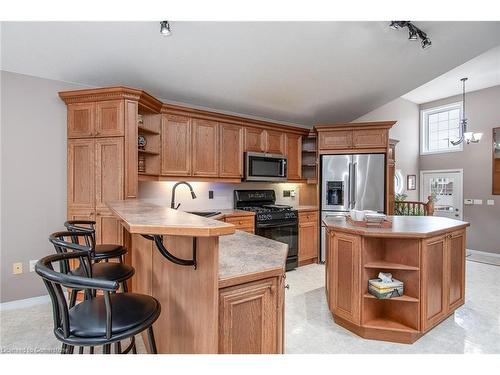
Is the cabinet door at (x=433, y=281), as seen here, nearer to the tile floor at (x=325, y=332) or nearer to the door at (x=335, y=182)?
the tile floor at (x=325, y=332)

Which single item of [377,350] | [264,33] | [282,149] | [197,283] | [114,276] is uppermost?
A: [264,33]

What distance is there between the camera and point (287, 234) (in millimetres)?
4172

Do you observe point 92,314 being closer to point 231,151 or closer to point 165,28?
point 165,28

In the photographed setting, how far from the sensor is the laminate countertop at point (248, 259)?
3.80ft

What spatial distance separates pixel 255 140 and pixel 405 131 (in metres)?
4.06

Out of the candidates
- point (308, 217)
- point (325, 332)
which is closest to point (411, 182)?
point (308, 217)

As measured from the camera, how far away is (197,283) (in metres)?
1.22

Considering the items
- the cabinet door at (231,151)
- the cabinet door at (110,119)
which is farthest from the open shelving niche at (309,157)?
the cabinet door at (110,119)

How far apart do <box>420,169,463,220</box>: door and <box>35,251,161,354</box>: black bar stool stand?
21.5ft

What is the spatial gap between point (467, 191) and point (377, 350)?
196 inches

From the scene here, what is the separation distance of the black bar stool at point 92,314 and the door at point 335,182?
369 cm

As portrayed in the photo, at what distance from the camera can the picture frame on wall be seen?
6293 millimetres
